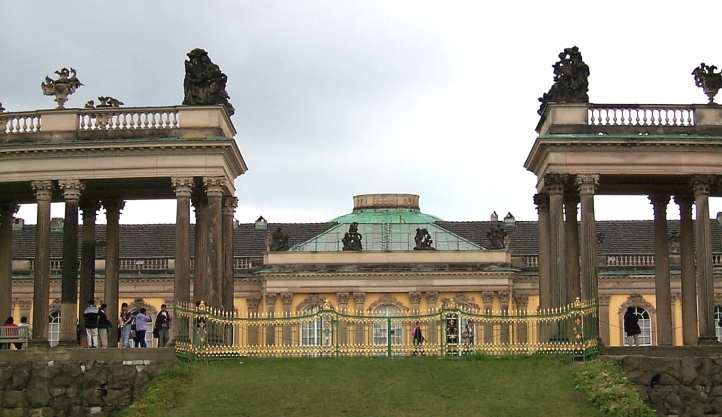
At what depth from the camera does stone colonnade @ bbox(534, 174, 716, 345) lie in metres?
45.5

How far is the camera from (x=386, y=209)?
80938 mm

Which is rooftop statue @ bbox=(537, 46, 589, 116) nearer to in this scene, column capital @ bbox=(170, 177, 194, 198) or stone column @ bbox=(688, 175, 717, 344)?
stone column @ bbox=(688, 175, 717, 344)

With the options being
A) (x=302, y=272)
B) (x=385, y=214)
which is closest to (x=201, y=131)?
(x=302, y=272)

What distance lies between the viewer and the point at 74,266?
45.9m

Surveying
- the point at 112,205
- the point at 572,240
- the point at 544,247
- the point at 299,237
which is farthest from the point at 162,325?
the point at 299,237

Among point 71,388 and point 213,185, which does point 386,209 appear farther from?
point 71,388

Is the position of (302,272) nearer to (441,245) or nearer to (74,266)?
(441,245)

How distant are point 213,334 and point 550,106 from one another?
13.7m

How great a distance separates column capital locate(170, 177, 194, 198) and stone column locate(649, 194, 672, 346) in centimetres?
1628

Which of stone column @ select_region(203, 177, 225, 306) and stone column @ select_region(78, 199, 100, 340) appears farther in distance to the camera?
stone column @ select_region(78, 199, 100, 340)

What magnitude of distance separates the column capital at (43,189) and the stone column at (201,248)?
4862 mm

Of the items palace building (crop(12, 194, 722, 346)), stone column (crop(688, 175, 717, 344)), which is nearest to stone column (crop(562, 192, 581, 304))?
stone column (crop(688, 175, 717, 344))

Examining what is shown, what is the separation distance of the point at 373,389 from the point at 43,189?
616 inches

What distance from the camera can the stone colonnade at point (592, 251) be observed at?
45531mm
